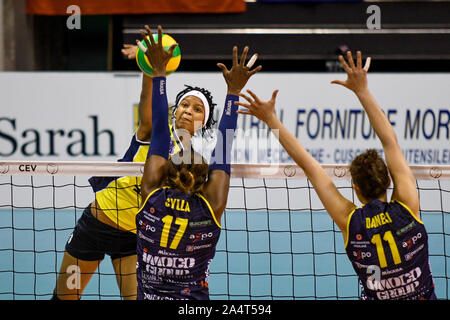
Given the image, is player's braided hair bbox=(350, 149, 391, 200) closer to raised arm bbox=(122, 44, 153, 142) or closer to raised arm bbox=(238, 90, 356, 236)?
raised arm bbox=(238, 90, 356, 236)

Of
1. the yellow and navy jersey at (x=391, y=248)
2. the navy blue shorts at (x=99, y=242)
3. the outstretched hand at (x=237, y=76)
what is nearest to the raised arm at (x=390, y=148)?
the yellow and navy jersey at (x=391, y=248)

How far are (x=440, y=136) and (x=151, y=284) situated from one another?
272 inches

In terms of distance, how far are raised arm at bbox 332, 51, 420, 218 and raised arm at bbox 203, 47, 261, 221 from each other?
522 millimetres

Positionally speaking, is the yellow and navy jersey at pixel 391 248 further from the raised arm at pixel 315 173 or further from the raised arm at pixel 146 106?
the raised arm at pixel 146 106

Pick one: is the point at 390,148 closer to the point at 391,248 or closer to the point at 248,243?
the point at 391,248

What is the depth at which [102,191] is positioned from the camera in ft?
13.9

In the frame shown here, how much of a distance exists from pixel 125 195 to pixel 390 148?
207 centimetres

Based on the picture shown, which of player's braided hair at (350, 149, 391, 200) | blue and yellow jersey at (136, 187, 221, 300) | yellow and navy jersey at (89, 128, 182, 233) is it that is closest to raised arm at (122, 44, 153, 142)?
yellow and navy jersey at (89, 128, 182, 233)

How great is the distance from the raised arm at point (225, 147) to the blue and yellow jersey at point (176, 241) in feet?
0.22

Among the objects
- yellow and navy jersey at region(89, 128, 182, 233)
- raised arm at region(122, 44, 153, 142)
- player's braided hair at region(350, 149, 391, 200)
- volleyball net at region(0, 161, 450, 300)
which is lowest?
volleyball net at region(0, 161, 450, 300)

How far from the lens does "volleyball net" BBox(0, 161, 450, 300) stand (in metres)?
4.06

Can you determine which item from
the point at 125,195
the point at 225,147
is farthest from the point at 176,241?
the point at 125,195

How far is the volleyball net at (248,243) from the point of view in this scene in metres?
4.06

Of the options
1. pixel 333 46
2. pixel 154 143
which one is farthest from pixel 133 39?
pixel 154 143
